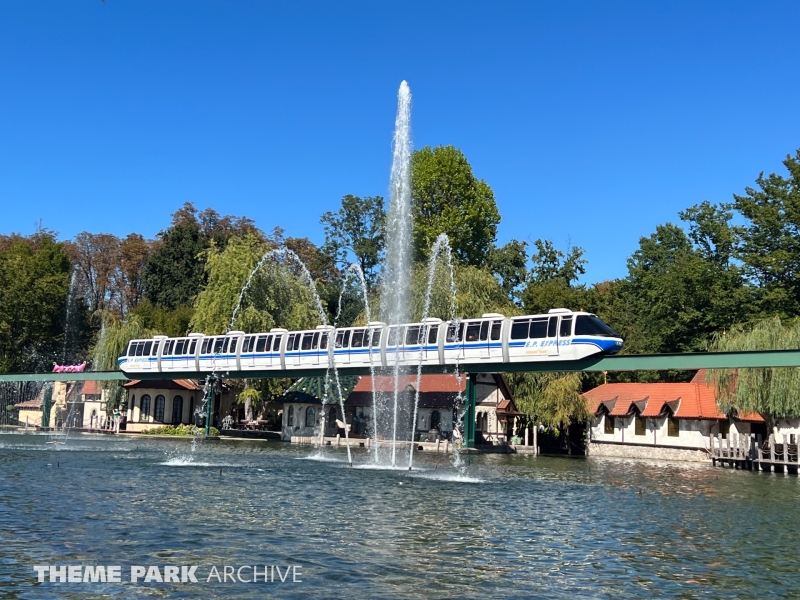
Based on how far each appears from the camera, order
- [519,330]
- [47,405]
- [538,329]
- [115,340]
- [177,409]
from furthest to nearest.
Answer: [47,405]
[177,409]
[115,340]
[519,330]
[538,329]

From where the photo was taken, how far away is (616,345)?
46.4 metres

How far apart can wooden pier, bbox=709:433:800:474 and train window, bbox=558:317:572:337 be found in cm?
1412

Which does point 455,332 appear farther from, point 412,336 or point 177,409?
point 177,409

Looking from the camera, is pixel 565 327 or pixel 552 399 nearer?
pixel 565 327

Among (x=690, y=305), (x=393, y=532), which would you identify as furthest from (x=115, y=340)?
(x=393, y=532)

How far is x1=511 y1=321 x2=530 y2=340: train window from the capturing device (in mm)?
49344

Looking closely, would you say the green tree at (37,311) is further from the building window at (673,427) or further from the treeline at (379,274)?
the building window at (673,427)

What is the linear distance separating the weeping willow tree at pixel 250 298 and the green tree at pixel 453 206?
16381 mm

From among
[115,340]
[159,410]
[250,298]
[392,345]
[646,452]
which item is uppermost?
[250,298]

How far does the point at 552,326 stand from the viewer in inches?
1896

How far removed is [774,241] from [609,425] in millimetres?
18613

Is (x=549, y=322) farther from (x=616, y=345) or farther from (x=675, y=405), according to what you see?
(x=675, y=405)

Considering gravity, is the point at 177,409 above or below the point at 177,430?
above

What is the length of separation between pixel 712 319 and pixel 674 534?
5253 centimetres
